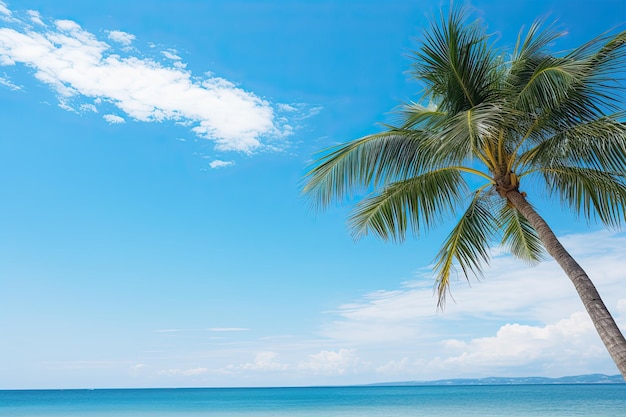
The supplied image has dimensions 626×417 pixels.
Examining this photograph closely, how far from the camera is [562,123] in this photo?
6578 mm

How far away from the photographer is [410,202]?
24.7 feet

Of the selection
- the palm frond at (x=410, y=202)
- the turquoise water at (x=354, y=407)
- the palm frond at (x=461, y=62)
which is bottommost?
the turquoise water at (x=354, y=407)

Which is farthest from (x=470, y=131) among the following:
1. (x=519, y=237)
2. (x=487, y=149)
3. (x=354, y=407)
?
(x=354, y=407)

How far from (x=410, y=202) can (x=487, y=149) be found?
1.31 meters

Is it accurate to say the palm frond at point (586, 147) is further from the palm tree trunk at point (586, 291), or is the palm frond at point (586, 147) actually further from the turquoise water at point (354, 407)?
the turquoise water at point (354, 407)

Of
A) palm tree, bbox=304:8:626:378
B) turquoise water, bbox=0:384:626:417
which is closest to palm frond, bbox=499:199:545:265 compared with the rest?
palm tree, bbox=304:8:626:378

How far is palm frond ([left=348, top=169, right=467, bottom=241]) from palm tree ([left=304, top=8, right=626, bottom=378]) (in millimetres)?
14

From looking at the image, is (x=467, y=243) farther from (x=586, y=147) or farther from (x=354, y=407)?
(x=354, y=407)

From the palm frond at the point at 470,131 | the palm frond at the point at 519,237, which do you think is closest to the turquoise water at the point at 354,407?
the palm frond at the point at 519,237

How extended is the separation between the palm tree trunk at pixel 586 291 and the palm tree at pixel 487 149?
1 centimetres

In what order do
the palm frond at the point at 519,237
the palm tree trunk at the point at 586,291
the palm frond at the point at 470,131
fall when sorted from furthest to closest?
the palm frond at the point at 519,237 → the palm frond at the point at 470,131 → the palm tree trunk at the point at 586,291

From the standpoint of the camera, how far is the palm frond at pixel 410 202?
24.2 feet

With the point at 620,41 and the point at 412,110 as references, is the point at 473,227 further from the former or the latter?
the point at 620,41

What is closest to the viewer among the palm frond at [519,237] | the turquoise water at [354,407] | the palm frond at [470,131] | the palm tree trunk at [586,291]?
the palm tree trunk at [586,291]
